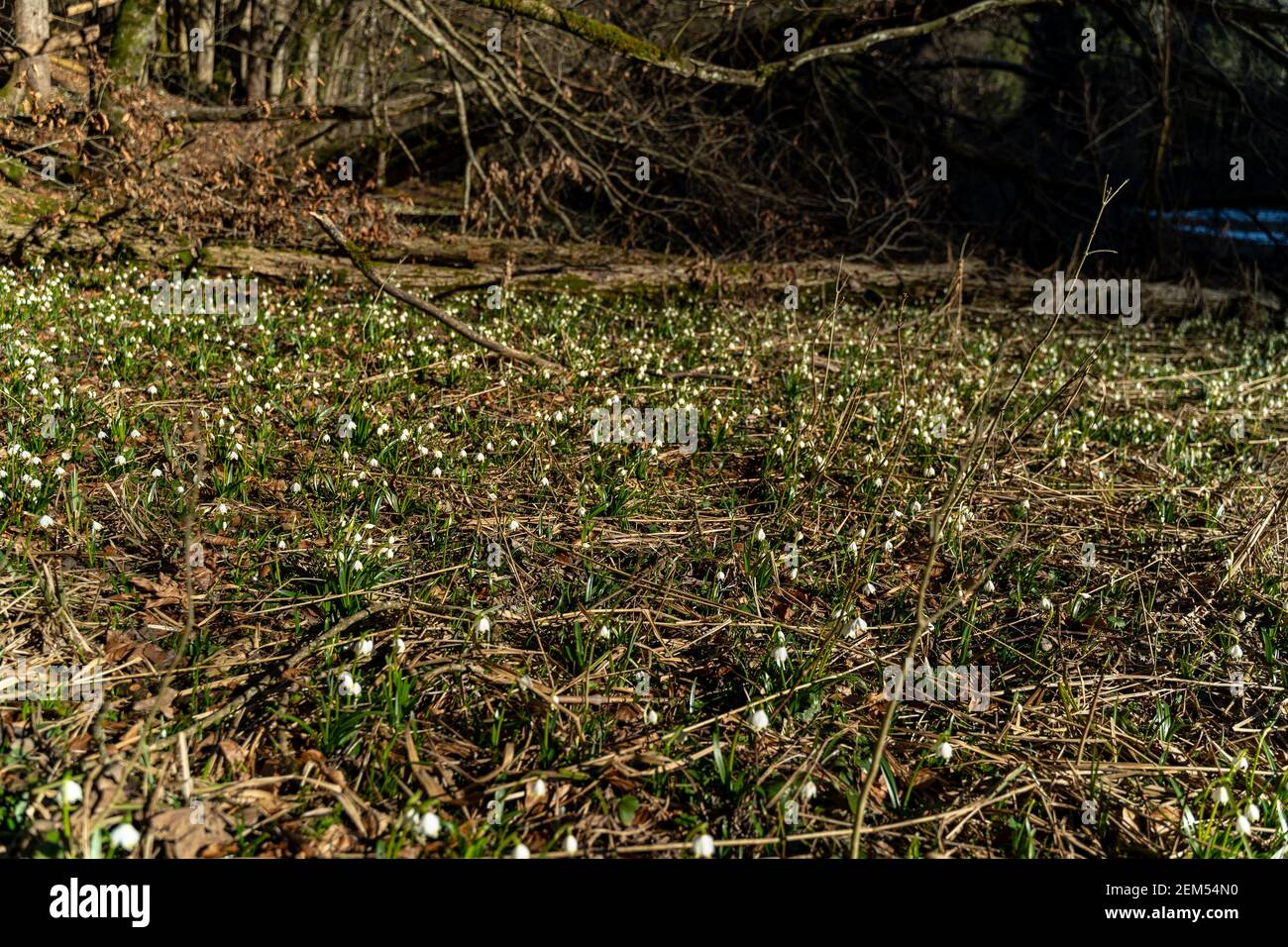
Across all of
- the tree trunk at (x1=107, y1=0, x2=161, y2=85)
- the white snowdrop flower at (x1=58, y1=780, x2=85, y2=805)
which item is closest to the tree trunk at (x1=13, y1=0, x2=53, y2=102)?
the tree trunk at (x1=107, y1=0, x2=161, y2=85)

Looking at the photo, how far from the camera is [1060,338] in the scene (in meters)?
9.30

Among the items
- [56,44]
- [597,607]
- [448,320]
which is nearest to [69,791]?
[597,607]

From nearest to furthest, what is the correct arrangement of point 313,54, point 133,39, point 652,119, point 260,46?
point 133,39
point 652,119
point 260,46
point 313,54

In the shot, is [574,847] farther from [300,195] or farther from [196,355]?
[300,195]

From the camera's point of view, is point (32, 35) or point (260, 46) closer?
point (32, 35)

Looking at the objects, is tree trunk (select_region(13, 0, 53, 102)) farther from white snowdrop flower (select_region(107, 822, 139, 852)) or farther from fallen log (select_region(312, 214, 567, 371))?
white snowdrop flower (select_region(107, 822, 139, 852))

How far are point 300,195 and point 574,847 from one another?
8686mm

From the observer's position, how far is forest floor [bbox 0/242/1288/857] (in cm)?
259

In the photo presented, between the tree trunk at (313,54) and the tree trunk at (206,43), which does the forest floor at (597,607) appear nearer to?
the tree trunk at (206,43)

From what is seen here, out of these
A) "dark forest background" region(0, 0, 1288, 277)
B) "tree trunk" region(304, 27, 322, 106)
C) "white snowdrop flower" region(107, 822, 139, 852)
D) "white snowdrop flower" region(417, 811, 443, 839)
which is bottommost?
"white snowdrop flower" region(417, 811, 443, 839)

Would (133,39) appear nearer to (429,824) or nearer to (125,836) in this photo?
(125,836)

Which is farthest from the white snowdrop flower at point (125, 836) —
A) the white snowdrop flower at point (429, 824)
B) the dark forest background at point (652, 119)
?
the dark forest background at point (652, 119)

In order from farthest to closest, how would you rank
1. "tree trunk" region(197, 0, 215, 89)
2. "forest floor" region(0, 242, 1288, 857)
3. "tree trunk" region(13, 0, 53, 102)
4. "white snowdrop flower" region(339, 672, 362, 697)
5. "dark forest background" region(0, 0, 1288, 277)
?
"tree trunk" region(197, 0, 215, 89)
"dark forest background" region(0, 0, 1288, 277)
"tree trunk" region(13, 0, 53, 102)
"white snowdrop flower" region(339, 672, 362, 697)
"forest floor" region(0, 242, 1288, 857)

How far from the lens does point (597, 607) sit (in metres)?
3.61
